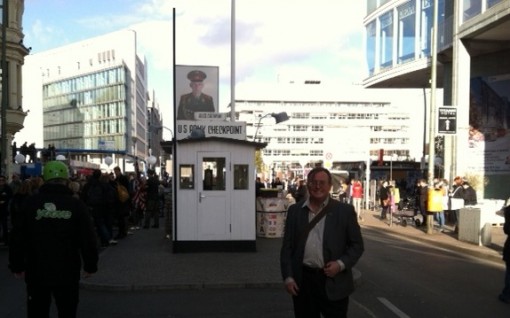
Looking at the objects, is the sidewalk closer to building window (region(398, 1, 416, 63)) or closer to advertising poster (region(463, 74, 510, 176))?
advertising poster (region(463, 74, 510, 176))

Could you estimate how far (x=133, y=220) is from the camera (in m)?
18.4

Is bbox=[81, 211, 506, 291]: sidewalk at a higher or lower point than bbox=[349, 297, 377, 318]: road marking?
lower

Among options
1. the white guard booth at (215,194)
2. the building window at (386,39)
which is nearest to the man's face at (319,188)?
the white guard booth at (215,194)

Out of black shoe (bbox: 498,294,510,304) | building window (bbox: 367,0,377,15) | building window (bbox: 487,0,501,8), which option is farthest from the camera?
building window (bbox: 367,0,377,15)

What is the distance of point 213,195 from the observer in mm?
12148

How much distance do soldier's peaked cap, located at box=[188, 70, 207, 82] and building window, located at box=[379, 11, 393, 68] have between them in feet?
59.0

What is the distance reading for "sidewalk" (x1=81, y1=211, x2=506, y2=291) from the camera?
8758mm

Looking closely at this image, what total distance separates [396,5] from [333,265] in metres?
28.4

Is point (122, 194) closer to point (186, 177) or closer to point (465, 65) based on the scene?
point (186, 177)

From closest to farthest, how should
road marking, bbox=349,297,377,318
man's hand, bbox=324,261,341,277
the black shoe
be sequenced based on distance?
man's hand, bbox=324,261,341,277
road marking, bbox=349,297,377,318
the black shoe

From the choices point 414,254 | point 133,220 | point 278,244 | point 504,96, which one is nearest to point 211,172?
point 278,244

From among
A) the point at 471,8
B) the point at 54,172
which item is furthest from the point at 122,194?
the point at 471,8

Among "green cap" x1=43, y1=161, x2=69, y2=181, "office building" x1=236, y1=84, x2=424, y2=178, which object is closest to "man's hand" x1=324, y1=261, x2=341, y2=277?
"green cap" x1=43, y1=161, x2=69, y2=181

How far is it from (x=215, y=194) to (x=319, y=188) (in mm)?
7984
